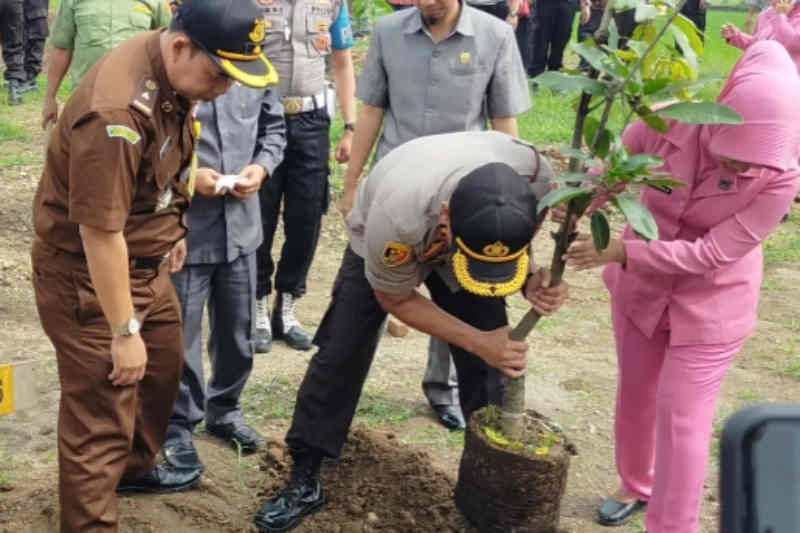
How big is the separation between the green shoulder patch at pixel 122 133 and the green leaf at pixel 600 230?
1.25 metres

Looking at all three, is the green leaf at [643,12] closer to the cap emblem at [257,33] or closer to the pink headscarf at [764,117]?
the pink headscarf at [764,117]

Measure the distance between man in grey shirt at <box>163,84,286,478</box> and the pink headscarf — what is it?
159 cm

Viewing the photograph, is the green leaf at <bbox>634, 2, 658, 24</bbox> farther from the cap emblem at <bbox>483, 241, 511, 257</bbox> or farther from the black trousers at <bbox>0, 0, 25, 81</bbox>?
the black trousers at <bbox>0, 0, 25, 81</bbox>

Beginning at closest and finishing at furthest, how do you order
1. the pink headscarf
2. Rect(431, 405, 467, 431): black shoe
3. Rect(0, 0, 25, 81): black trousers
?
1. the pink headscarf
2. Rect(431, 405, 467, 431): black shoe
3. Rect(0, 0, 25, 81): black trousers

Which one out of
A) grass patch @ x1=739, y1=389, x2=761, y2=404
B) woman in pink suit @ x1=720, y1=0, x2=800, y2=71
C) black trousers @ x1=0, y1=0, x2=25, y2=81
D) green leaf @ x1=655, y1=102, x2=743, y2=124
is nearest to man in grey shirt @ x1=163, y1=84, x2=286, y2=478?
green leaf @ x1=655, y1=102, x2=743, y2=124

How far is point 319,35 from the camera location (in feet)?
17.1

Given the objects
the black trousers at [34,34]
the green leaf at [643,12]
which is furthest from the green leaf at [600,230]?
the black trousers at [34,34]

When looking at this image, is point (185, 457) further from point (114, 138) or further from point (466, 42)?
point (466, 42)

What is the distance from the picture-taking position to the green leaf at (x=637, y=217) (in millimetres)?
3119

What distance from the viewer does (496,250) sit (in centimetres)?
302

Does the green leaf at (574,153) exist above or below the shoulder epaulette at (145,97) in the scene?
below

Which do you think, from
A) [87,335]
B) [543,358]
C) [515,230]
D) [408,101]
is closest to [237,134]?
[408,101]

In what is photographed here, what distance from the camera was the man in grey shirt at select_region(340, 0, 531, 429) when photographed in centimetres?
455

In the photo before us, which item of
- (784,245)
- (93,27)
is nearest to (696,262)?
(93,27)
